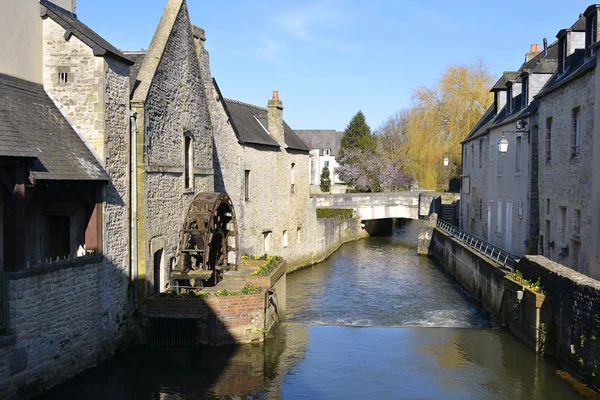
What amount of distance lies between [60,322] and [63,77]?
190 inches

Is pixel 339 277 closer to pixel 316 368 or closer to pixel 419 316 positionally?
pixel 419 316

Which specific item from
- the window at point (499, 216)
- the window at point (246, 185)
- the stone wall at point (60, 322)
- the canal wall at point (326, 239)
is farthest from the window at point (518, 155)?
the stone wall at point (60, 322)

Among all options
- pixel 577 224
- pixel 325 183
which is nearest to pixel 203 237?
pixel 577 224

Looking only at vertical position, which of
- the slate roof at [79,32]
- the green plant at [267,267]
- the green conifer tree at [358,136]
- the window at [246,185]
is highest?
the green conifer tree at [358,136]

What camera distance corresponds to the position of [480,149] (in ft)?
90.2

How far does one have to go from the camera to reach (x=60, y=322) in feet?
33.8

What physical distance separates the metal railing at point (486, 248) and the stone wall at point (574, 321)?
3115 millimetres

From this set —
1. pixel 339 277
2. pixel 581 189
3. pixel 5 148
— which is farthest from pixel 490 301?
pixel 5 148

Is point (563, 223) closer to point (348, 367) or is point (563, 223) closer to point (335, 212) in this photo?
point (348, 367)

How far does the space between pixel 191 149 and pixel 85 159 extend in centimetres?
486

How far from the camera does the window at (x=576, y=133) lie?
14328 mm

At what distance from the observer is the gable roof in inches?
511

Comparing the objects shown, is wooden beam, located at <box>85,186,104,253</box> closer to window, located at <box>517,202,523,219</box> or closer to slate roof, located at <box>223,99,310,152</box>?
slate roof, located at <box>223,99,310,152</box>

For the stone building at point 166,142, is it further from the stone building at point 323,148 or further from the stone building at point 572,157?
the stone building at point 323,148
